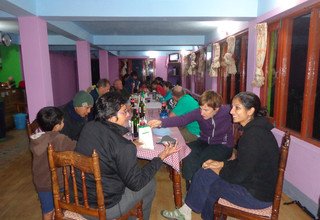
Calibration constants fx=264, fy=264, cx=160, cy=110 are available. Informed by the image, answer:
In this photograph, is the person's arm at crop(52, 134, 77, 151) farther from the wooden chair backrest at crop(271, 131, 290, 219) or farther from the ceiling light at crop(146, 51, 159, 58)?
the ceiling light at crop(146, 51, 159, 58)

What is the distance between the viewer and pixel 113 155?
4.75ft

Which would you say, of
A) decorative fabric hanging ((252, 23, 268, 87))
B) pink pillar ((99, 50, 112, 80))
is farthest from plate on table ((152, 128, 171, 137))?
pink pillar ((99, 50, 112, 80))

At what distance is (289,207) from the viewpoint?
8.73ft

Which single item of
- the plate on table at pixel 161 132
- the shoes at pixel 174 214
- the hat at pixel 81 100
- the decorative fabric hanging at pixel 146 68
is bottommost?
the shoes at pixel 174 214

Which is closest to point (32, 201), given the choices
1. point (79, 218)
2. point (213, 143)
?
point (79, 218)

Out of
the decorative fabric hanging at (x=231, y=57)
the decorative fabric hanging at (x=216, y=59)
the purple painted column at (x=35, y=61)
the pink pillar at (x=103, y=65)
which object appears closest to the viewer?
the purple painted column at (x=35, y=61)

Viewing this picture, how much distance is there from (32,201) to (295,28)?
12.0ft

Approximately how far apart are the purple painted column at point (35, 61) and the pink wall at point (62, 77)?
6.78 meters

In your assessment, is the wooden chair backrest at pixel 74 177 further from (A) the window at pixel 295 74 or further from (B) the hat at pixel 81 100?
(A) the window at pixel 295 74

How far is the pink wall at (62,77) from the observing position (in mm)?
10465

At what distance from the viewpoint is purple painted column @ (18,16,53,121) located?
3730 mm

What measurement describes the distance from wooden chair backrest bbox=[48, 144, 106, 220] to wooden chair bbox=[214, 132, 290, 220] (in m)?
0.81

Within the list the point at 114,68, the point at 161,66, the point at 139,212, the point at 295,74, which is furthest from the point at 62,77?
the point at 139,212

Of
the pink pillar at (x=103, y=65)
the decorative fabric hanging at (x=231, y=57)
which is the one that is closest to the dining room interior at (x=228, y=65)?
the decorative fabric hanging at (x=231, y=57)
